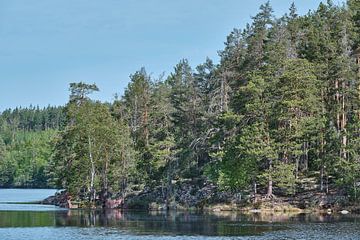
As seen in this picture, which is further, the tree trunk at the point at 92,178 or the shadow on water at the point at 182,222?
the tree trunk at the point at 92,178

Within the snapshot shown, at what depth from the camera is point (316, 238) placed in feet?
153

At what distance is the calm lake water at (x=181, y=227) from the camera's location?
49.4 metres

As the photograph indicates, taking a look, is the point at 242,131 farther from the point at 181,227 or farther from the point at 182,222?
the point at 181,227

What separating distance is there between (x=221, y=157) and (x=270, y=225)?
25.1m

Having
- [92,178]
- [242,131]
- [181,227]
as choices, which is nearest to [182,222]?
[181,227]

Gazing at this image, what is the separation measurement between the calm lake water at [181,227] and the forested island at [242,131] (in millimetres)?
8676

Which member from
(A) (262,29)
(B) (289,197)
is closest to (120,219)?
(B) (289,197)

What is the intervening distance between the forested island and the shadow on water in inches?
338

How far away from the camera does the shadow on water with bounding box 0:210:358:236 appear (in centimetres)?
5384

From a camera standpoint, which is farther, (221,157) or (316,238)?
(221,157)

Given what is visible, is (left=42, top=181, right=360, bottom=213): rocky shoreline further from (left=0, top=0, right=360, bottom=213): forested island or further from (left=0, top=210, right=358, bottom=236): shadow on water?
(left=0, top=210, right=358, bottom=236): shadow on water

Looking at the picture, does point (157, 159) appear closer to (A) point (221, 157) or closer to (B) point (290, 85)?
(A) point (221, 157)

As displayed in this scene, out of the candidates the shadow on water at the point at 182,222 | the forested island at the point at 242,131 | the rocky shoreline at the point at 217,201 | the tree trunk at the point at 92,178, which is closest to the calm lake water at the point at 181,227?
the shadow on water at the point at 182,222

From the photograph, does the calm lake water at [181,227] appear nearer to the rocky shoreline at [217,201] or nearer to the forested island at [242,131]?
the rocky shoreline at [217,201]
